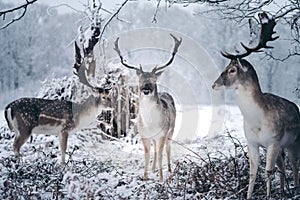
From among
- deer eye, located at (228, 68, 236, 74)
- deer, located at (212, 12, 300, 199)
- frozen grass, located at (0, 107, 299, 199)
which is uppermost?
deer eye, located at (228, 68, 236, 74)

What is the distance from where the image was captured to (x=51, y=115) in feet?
27.6

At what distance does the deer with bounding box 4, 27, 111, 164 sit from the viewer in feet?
26.2

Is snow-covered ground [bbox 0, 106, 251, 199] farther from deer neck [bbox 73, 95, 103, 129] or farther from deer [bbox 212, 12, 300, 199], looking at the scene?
deer [bbox 212, 12, 300, 199]

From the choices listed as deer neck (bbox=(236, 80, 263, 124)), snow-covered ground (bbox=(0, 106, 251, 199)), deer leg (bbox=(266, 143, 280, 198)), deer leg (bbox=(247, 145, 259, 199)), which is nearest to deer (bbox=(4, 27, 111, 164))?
snow-covered ground (bbox=(0, 106, 251, 199))

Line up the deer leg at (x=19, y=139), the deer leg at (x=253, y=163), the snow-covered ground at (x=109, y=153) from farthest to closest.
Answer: the deer leg at (x=19, y=139) < the snow-covered ground at (x=109, y=153) < the deer leg at (x=253, y=163)

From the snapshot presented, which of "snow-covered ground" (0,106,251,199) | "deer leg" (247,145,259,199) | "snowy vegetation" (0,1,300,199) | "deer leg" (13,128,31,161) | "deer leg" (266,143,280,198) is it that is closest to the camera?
"deer leg" (266,143,280,198)

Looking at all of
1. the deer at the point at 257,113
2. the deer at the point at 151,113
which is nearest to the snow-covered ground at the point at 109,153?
the deer at the point at 151,113

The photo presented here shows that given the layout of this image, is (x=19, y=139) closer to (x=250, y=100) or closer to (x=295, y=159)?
(x=250, y=100)

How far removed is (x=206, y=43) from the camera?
44.0 m

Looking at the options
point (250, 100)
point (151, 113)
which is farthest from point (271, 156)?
point (151, 113)

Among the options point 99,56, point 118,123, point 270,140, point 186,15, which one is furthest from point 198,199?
point 186,15

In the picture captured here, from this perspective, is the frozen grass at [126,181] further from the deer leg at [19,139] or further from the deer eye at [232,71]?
the deer eye at [232,71]

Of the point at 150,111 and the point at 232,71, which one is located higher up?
the point at 232,71

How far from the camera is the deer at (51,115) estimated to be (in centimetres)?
798
